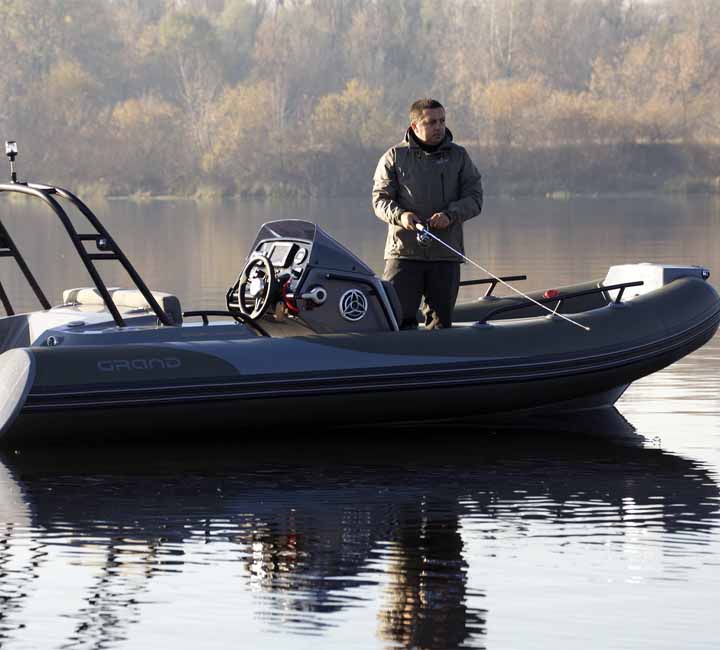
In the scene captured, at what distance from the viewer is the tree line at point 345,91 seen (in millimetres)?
49312

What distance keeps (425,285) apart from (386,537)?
2534mm

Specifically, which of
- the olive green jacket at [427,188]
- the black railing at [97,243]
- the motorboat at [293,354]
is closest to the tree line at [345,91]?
the motorboat at [293,354]

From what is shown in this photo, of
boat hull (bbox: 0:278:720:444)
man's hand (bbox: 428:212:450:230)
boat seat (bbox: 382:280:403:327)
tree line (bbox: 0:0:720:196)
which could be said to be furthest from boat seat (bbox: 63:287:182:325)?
tree line (bbox: 0:0:720:196)

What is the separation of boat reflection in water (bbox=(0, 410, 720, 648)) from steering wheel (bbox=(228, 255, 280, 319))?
719 millimetres

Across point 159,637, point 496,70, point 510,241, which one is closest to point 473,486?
point 159,637

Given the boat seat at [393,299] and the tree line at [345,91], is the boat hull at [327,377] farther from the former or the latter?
the tree line at [345,91]

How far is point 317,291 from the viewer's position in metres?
8.45

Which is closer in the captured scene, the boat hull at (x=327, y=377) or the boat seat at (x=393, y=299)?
the boat hull at (x=327, y=377)

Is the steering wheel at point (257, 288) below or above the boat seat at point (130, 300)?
above

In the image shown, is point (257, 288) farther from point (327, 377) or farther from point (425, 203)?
point (425, 203)

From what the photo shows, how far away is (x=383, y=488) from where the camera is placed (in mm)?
7281

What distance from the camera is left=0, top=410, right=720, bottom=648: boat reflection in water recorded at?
5398 mm

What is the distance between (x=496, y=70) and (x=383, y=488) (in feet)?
208

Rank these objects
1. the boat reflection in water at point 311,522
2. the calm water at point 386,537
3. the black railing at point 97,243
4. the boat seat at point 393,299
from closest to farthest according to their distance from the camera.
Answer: the calm water at point 386,537 < the boat reflection in water at point 311,522 < the black railing at point 97,243 < the boat seat at point 393,299
